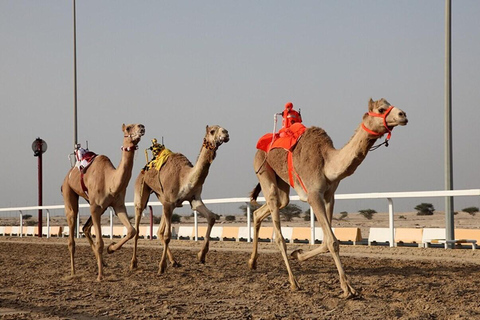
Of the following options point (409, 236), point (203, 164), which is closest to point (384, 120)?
point (203, 164)

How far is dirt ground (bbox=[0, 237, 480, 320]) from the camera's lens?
28.5ft

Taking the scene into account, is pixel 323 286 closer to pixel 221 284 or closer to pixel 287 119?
pixel 221 284

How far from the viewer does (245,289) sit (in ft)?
34.9

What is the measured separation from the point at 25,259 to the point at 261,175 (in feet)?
24.9

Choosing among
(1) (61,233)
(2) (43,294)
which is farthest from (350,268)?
(1) (61,233)

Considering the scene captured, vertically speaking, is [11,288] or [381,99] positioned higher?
[381,99]

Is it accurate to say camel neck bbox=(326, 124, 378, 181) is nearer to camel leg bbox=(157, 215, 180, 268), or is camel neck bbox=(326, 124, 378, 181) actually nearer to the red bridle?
the red bridle

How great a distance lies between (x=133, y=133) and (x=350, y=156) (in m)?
4.35

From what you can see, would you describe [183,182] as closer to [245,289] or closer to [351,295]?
[245,289]

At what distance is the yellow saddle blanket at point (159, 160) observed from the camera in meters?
14.7

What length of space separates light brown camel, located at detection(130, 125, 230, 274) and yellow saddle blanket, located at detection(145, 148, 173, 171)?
3.1 inches

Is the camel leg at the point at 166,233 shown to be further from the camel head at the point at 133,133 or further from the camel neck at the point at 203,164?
the camel head at the point at 133,133

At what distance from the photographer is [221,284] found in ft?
37.2

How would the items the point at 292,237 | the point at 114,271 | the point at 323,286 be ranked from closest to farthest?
the point at 323,286 → the point at 114,271 → the point at 292,237
